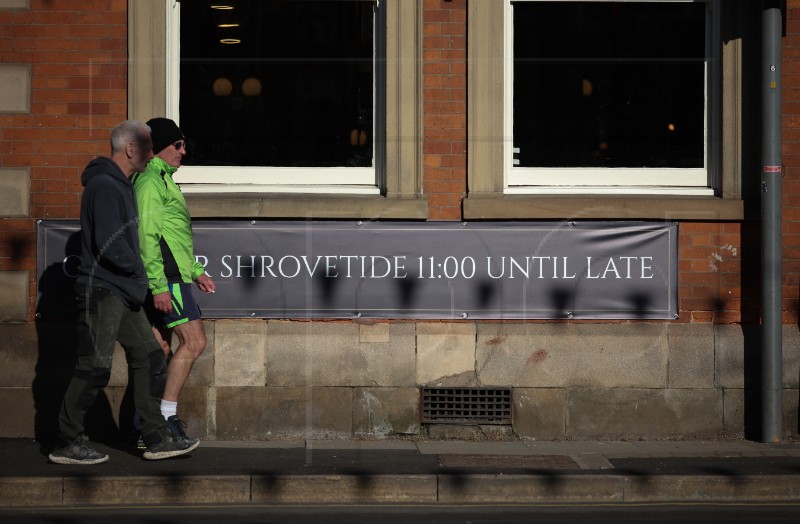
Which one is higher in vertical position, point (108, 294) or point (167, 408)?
point (108, 294)

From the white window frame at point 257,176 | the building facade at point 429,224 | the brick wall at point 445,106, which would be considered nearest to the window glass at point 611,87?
the building facade at point 429,224

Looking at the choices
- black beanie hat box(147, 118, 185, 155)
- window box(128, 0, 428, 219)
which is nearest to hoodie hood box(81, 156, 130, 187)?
black beanie hat box(147, 118, 185, 155)

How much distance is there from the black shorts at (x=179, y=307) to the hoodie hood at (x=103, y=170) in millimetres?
857

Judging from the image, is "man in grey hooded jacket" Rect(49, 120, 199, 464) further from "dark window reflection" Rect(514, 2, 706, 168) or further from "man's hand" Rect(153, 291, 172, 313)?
"dark window reflection" Rect(514, 2, 706, 168)

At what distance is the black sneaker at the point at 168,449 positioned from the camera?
839 centimetres

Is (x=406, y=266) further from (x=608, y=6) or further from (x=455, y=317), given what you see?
(x=608, y=6)

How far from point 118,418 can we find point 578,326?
3.47m

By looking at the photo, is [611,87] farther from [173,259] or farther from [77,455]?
[77,455]

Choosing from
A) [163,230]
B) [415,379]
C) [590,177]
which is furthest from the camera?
[590,177]

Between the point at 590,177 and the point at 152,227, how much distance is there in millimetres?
3435

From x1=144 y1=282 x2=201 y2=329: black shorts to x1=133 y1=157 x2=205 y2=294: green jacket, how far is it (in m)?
0.06

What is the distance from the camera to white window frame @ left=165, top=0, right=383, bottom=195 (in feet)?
32.6

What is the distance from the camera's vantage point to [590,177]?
32.7 feet

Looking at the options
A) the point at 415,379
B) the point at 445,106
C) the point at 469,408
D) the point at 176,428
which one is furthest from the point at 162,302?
the point at 445,106
